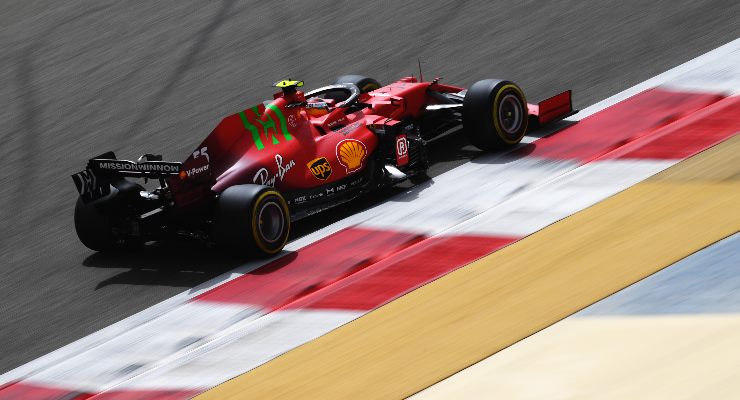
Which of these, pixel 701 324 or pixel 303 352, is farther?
pixel 303 352

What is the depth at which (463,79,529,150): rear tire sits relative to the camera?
35.3 ft

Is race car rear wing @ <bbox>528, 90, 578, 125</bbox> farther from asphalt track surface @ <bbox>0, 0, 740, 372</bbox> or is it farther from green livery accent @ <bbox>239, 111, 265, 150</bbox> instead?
green livery accent @ <bbox>239, 111, 265, 150</bbox>

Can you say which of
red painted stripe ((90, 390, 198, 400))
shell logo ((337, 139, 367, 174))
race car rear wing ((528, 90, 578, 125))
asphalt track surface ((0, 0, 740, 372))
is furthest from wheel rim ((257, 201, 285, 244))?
race car rear wing ((528, 90, 578, 125))

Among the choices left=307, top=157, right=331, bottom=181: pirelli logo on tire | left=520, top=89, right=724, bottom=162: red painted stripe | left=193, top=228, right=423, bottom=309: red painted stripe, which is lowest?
left=193, top=228, right=423, bottom=309: red painted stripe

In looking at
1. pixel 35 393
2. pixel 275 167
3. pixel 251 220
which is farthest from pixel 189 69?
pixel 35 393

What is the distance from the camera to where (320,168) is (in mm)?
10117

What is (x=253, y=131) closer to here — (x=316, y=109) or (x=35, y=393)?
(x=316, y=109)

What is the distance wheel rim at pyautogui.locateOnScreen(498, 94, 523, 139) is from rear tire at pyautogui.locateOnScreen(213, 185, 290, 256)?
Answer: 2434 millimetres

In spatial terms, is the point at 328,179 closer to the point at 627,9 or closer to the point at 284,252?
the point at 284,252

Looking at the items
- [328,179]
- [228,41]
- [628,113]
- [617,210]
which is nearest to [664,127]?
[628,113]

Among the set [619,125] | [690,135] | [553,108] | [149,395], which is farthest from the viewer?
[553,108]

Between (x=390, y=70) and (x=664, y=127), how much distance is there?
379 cm

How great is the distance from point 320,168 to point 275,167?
412 mm

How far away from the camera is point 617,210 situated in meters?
8.88
